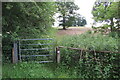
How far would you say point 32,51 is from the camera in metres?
5.27

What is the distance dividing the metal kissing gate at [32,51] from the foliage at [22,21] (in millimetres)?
274

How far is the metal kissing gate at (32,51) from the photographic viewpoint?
506 centimetres

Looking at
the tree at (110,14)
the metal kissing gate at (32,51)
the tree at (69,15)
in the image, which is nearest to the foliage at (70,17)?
the tree at (69,15)

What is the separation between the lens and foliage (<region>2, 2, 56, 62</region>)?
181 inches

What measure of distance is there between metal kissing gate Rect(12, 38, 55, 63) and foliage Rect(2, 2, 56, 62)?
0.90 ft

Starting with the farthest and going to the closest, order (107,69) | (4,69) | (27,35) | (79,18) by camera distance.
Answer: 1. (79,18)
2. (27,35)
3. (4,69)
4. (107,69)

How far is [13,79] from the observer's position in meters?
3.49

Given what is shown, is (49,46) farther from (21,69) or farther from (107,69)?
(107,69)

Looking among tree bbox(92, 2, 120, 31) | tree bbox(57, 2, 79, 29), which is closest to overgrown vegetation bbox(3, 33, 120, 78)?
tree bbox(92, 2, 120, 31)

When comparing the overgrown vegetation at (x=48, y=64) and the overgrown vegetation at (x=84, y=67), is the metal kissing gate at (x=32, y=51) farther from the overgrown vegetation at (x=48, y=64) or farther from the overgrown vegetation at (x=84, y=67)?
the overgrown vegetation at (x=84, y=67)

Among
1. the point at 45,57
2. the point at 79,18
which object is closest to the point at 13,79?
the point at 45,57

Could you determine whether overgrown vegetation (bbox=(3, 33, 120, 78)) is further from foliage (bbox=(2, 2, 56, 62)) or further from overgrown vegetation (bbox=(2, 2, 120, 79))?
foliage (bbox=(2, 2, 56, 62))

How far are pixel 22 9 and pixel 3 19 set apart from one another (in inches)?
31.0

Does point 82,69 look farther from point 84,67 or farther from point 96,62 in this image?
point 96,62
